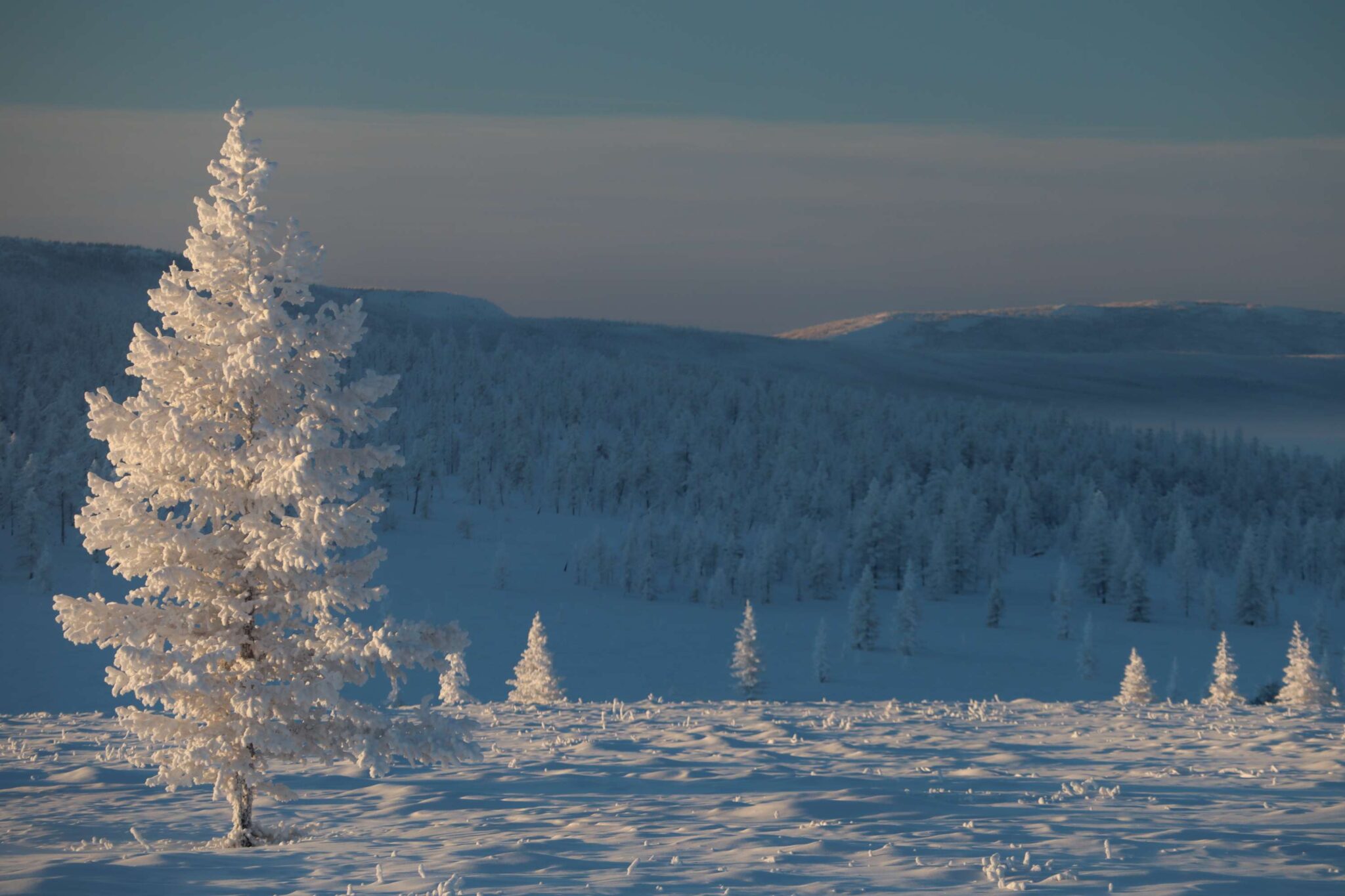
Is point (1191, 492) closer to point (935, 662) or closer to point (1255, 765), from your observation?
point (935, 662)

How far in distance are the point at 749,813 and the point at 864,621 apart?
74.1 metres

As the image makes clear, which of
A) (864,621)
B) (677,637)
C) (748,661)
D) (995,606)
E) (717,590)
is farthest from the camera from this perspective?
(717,590)

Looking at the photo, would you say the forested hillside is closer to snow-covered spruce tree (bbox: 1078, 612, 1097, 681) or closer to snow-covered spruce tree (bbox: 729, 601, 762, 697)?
snow-covered spruce tree (bbox: 1078, 612, 1097, 681)

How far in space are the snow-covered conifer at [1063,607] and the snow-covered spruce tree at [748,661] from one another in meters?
46.0

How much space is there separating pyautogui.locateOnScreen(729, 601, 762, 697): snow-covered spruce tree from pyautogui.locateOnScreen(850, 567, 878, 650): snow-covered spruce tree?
28614 millimetres

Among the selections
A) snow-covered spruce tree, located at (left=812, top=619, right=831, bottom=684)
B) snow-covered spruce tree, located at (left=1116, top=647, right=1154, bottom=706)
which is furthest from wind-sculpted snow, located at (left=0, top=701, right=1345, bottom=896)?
snow-covered spruce tree, located at (left=812, top=619, right=831, bottom=684)

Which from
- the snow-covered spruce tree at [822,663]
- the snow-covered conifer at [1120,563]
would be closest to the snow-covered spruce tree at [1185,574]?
the snow-covered conifer at [1120,563]

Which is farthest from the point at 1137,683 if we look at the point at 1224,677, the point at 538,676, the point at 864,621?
the point at 864,621

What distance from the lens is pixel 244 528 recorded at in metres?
12.9

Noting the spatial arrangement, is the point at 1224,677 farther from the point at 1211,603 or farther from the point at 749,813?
the point at 1211,603

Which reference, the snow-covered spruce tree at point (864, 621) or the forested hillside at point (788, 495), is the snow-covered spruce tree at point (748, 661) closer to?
the snow-covered spruce tree at point (864, 621)

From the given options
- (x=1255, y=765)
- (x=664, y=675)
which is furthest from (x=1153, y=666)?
(x=1255, y=765)

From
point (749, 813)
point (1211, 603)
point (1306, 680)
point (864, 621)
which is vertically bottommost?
point (1211, 603)

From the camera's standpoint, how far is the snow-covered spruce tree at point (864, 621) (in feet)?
282
